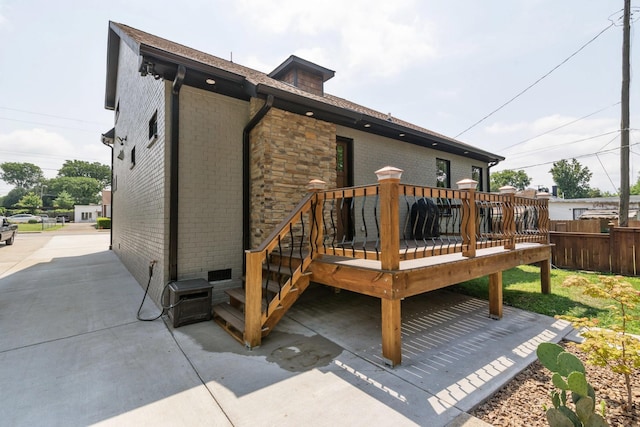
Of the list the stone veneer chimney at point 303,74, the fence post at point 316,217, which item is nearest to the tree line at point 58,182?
the stone veneer chimney at point 303,74

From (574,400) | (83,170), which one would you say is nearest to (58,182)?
(83,170)

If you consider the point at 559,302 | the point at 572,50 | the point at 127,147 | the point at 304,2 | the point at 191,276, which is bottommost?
the point at 559,302

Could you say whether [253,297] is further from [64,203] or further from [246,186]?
[64,203]

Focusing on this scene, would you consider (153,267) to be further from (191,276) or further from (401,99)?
(401,99)

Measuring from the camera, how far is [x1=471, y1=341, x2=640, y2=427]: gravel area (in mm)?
2008

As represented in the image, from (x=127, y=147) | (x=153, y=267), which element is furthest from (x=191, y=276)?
(x=127, y=147)

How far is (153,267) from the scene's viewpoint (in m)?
4.70

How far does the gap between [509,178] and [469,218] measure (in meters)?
65.7

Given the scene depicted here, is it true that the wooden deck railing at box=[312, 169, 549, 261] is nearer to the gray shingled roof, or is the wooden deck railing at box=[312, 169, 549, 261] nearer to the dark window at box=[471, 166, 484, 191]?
the gray shingled roof

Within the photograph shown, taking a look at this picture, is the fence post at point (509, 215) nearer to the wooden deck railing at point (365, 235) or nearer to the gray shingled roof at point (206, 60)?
the wooden deck railing at point (365, 235)

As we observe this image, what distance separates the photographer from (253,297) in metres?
3.13

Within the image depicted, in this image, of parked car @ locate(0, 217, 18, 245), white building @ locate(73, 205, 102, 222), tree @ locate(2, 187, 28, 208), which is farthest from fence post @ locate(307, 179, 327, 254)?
tree @ locate(2, 187, 28, 208)

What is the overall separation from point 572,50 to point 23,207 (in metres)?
81.7

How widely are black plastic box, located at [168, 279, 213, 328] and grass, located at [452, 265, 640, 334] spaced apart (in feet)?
16.6
